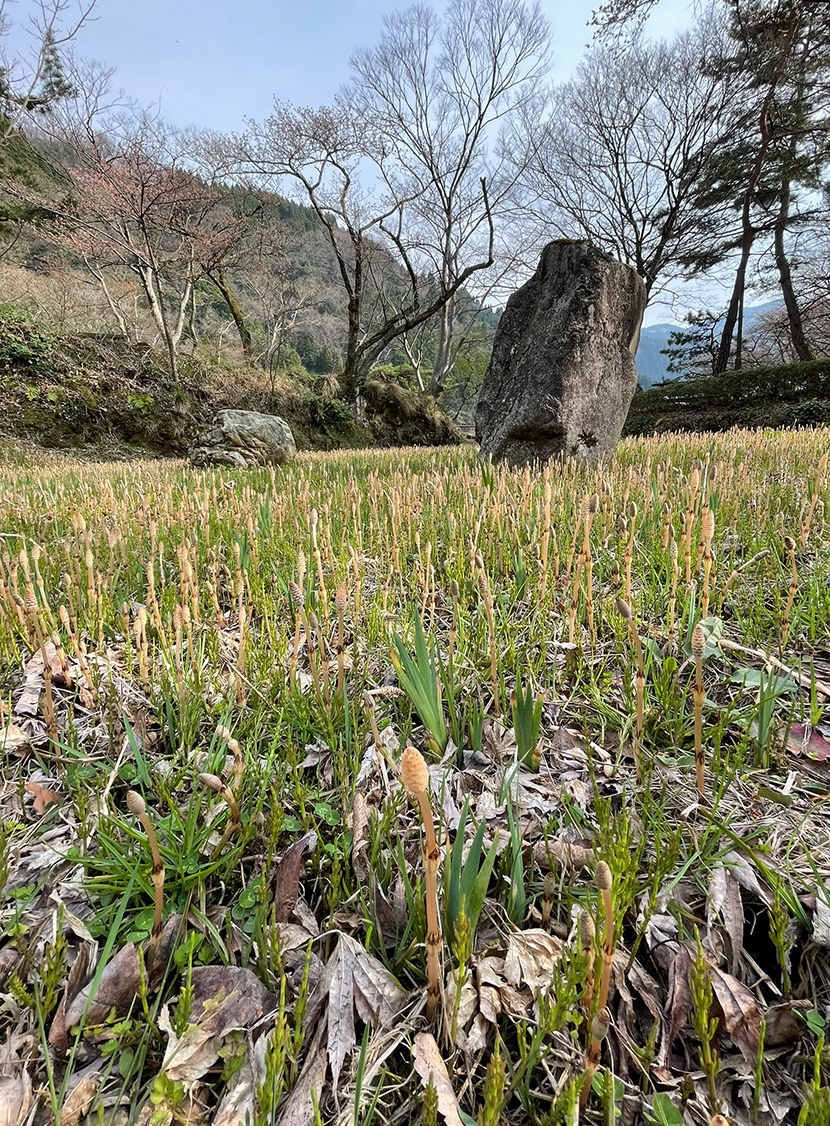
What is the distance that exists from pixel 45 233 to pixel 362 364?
10475 mm

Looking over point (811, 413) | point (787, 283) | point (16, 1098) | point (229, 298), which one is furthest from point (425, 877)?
point (229, 298)

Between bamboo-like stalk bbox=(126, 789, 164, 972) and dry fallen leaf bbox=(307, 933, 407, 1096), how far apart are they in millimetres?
285

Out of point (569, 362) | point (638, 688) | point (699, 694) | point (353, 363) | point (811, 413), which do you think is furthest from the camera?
point (353, 363)

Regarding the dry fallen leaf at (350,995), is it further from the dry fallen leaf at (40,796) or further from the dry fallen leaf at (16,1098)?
the dry fallen leaf at (40,796)

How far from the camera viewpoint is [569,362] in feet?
18.3

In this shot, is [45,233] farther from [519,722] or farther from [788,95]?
[788,95]

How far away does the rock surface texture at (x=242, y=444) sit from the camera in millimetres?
8961

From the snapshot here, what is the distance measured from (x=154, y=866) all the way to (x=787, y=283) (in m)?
22.6

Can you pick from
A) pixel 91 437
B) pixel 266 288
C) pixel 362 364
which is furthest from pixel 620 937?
pixel 266 288

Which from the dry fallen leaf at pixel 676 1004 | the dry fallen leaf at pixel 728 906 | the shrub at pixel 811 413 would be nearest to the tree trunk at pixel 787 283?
the shrub at pixel 811 413

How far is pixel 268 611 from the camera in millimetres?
1946

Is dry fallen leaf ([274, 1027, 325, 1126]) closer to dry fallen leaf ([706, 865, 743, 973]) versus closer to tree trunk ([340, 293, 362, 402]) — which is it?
dry fallen leaf ([706, 865, 743, 973])

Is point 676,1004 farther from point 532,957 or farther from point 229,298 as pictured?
point 229,298

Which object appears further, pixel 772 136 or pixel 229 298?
pixel 229 298
